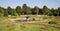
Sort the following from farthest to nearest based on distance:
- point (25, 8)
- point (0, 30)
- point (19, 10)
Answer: point (25, 8), point (19, 10), point (0, 30)

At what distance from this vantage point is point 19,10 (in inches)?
3922

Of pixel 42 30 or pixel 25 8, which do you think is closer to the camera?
pixel 42 30

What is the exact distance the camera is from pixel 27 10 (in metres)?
104

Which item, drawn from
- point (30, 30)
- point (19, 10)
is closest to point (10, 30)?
point (30, 30)

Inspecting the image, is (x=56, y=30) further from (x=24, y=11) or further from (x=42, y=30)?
(x=24, y=11)

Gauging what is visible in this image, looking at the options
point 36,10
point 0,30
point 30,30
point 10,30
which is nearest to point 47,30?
point 30,30

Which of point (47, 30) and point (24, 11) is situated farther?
point (24, 11)

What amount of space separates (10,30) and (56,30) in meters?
7.77

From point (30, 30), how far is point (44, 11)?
85236 mm

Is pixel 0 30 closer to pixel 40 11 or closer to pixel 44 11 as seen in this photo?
pixel 44 11

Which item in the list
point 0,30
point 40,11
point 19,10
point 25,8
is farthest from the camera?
point 40,11

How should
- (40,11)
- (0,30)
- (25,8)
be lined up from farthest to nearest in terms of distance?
(40,11)
(25,8)
(0,30)

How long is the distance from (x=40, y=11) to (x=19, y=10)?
77.3 feet

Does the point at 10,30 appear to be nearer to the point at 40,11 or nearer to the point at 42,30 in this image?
the point at 42,30
